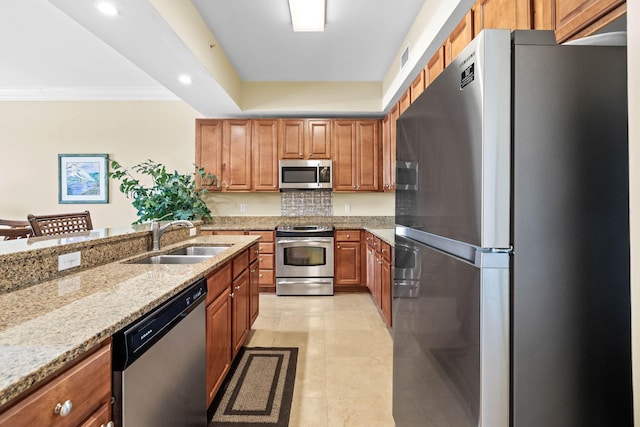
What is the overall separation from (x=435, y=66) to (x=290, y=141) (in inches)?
89.7

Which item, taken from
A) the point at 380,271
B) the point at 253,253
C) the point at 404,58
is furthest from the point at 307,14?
the point at 380,271

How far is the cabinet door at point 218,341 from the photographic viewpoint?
1612 mm

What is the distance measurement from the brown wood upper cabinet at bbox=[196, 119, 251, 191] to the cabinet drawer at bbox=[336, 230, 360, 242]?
5.04 feet

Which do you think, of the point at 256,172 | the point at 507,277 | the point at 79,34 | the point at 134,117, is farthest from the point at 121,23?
the point at 134,117

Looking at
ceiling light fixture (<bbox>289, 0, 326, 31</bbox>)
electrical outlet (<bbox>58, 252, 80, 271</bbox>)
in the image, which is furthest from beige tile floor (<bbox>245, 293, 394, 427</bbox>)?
ceiling light fixture (<bbox>289, 0, 326, 31</bbox>)

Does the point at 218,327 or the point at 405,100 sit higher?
the point at 405,100

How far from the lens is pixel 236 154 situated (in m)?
4.21

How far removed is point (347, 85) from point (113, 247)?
137 inches

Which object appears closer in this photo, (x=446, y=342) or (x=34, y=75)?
(x=446, y=342)

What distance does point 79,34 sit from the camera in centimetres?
301

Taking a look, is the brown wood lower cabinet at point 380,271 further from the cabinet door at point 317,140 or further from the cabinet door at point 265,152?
the cabinet door at point 265,152

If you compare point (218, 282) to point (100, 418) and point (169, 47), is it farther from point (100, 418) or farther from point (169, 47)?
point (169, 47)

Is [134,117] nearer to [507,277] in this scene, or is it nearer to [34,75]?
[34,75]

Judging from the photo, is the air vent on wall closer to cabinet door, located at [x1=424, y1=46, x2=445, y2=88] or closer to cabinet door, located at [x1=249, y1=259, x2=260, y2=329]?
cabinet door, located at [x1=424, y1=46, x2=445, y2=88]
